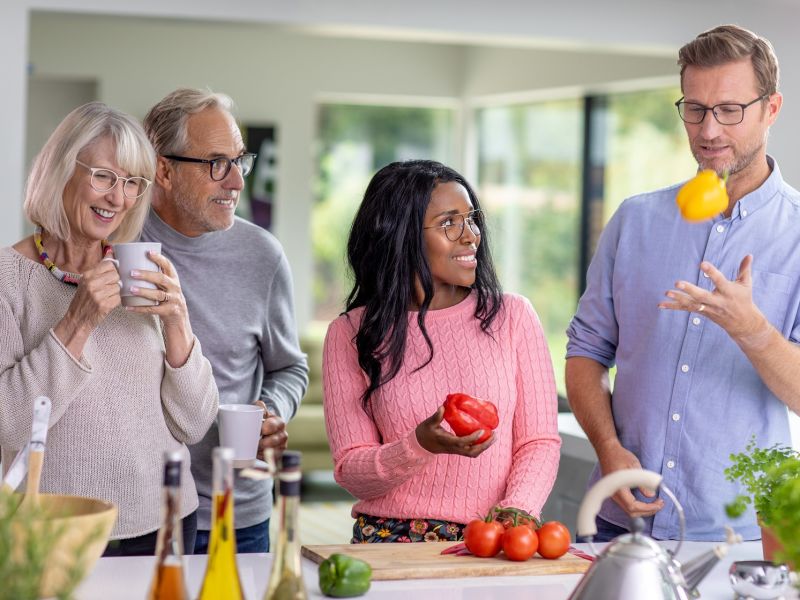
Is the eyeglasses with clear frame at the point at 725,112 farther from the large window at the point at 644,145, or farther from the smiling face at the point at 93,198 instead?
the large window at the point at 644,145

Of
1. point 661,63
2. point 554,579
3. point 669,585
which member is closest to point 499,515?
point 554,579

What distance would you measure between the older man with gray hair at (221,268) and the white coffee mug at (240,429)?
1.27 ft

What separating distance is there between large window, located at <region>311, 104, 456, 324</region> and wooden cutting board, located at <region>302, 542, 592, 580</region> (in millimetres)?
6804

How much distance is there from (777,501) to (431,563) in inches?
24.1

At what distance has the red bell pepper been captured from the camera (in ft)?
6.72

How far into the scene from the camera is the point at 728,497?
94.3 inches

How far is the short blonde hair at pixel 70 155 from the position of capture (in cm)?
225

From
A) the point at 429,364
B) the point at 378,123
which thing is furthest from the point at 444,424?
the point at 378,123

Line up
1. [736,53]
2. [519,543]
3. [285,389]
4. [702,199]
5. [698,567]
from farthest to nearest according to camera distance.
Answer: [285,389] → [736,53] → [702,199] → [519,543] → [698,567]

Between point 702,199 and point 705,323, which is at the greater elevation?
point 702,199

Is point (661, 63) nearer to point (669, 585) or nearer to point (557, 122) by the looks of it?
point (557, 122)

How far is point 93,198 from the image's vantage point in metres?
2.24

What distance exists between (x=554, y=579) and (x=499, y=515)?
195mm

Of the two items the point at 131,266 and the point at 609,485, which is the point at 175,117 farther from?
the point at 609,485
